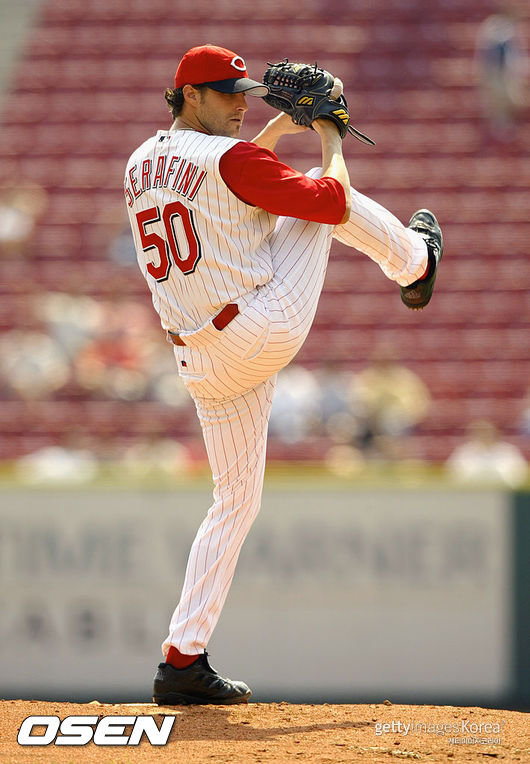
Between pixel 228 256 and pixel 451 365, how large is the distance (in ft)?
23.7

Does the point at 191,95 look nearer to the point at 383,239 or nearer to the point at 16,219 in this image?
the point at 383,239

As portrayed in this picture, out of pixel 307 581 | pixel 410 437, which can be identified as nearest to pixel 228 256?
pixel 307 581

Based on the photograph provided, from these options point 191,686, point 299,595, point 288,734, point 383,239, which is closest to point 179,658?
point 191,686

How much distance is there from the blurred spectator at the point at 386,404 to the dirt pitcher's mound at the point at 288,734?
527cm

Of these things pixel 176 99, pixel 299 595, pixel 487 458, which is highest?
pixel 176 99

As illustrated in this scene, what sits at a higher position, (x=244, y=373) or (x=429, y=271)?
(x=429, y=271)

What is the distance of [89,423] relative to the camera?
1027 centimetres

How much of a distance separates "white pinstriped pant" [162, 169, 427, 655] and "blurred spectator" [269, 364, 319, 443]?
564 centimetres

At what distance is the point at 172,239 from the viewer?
12.7 feet

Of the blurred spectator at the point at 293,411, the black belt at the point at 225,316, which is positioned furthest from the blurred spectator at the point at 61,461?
the black belt at the point at 225,316

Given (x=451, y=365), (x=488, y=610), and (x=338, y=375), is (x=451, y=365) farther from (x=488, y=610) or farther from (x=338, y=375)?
(x=488, y=610)

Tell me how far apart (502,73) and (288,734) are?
381 inches

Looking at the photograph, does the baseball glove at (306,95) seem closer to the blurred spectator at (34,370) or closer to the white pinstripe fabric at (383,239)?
the white pinstripe fabric at (383,239)

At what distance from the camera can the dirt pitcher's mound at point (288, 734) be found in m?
3.53
